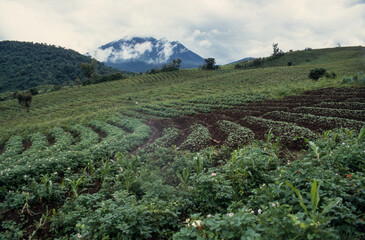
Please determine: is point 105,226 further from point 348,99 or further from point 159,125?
point 348,99

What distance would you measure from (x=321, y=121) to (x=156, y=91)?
1419 inches

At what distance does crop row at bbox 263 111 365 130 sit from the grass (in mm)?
8964

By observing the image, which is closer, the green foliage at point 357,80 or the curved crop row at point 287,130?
the curved crop row at point 287,130

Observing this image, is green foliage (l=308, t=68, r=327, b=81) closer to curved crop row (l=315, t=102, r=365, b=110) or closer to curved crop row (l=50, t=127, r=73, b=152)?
curved crop row (l=315, t=102, r=365, b=110)

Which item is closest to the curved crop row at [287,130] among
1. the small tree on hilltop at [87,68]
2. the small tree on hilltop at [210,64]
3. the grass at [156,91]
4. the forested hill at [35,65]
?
the grass at [156,91]

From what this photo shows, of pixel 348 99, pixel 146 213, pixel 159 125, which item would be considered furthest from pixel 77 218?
pixel 348 99

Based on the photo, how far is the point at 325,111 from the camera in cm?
1177

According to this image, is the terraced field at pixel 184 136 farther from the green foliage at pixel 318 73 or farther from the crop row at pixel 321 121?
the green foliage at pixel 318 73

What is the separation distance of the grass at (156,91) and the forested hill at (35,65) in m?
65.1

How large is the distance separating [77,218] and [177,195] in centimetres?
216

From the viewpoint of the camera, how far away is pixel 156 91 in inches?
1695

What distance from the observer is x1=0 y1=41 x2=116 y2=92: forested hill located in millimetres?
105312

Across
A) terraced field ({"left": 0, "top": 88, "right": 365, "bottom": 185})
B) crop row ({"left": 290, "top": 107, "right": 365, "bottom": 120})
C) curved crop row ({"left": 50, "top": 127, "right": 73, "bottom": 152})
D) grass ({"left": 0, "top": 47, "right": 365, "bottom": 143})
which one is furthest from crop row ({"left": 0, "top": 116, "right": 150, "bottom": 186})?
crop row ({"left": 290, "top": 107, "right": 365, "bottom": 120})

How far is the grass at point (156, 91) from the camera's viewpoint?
21312 millimetres
